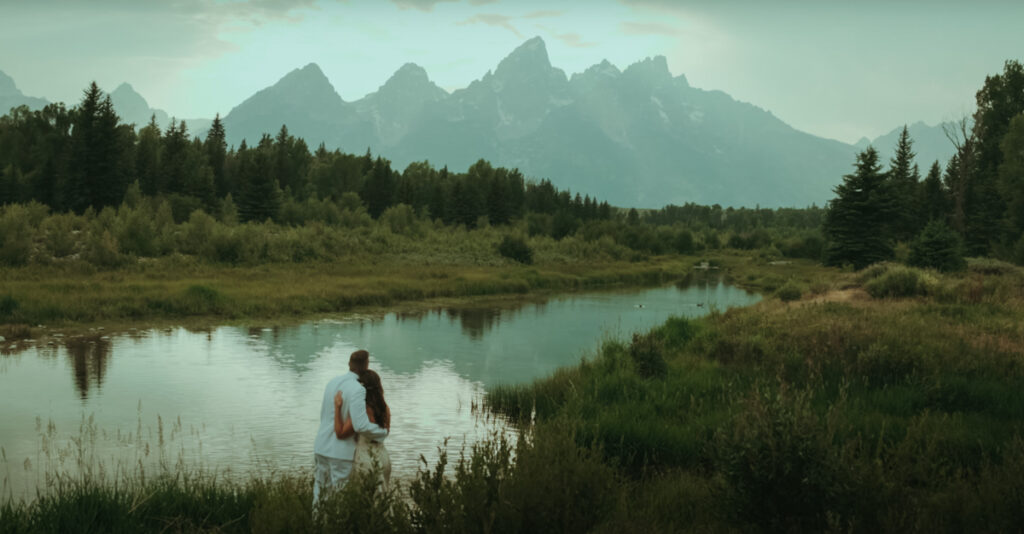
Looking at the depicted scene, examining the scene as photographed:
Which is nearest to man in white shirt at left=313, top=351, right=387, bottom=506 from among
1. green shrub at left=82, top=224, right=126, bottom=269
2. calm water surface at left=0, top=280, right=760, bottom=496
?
calm water surface at left=0, top=280, right=760, bottom=496

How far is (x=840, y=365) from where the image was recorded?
15.6m

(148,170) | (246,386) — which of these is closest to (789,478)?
(246,386)

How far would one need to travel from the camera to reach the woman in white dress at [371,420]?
25.6 ft

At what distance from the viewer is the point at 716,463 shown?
311 inches

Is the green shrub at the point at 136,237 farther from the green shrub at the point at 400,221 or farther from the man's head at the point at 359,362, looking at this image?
the man's head at the point at 359,362

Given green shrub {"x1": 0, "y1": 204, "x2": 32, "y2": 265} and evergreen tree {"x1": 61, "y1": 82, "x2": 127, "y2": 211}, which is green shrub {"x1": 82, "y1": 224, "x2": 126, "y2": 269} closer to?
green shrub {"x1": 0, "y1": 204, "x2": 32, "y2": 265}

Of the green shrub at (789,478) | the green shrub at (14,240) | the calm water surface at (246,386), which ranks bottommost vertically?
the calm water surface at (246,386)

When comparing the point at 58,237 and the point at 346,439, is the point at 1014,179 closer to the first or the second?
the point at 346,439

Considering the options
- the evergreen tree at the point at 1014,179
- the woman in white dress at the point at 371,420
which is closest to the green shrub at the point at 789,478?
the woman in white dress at the point at 371,420

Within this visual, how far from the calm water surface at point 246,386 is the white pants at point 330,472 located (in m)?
4.19

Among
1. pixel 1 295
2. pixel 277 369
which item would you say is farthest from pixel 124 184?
pixel 277 369

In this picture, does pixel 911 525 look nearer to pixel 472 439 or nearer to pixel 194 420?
pixel 472 439

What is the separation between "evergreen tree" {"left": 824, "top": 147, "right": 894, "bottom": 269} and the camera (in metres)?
50.8

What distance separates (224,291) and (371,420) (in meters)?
28.2
